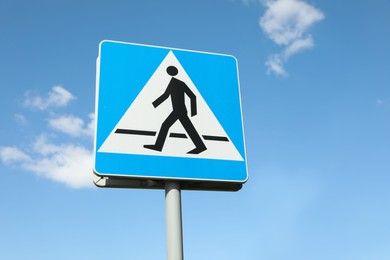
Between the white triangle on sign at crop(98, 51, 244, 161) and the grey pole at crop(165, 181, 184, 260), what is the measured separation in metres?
0.19

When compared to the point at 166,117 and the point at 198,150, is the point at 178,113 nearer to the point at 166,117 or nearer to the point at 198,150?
the point at 166,117

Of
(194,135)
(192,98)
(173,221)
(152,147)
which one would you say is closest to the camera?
(173,221)

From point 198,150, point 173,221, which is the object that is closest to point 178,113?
point 198,150

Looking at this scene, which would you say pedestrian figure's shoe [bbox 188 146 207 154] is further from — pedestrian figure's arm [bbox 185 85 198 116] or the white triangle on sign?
pedestrian figure's arm [bbox 185 85 198 116]

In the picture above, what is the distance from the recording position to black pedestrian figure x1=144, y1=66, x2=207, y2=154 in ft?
6.97

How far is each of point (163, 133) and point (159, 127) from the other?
0.13 ft

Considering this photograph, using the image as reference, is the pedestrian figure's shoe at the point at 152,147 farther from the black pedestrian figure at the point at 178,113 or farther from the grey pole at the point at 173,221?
the grey pole at the point at 173,221

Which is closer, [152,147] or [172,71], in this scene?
[152,147]

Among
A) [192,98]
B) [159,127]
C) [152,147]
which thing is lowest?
[152,147]

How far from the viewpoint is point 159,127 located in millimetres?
2135

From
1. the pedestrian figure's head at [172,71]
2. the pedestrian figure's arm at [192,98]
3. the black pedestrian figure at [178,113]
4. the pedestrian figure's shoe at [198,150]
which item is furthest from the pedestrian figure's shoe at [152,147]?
the pedestrian figure's head at [172,71]

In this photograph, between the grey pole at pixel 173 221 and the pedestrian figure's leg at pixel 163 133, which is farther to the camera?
the pedestrian figure's leg at pixel 163 133

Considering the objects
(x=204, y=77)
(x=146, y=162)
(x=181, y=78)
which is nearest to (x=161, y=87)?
(x=181, y=78)

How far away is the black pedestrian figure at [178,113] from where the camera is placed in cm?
212
